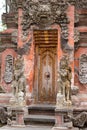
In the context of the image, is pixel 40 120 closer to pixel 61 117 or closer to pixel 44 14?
pixel 61 117

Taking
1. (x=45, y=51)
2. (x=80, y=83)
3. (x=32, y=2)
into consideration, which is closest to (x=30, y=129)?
(x=80, y=83)

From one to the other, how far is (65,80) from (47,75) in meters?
2.08

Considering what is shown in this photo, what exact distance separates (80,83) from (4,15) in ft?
12.6

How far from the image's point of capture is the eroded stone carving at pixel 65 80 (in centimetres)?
1066

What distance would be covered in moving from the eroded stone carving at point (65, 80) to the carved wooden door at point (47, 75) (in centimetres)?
198

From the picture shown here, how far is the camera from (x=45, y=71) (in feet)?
42.0

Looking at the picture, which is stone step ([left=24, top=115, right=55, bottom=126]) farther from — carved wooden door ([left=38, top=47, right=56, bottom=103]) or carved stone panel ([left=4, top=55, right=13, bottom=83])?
carved stone panel ([left=4, top=55, right=13, bottom=83])

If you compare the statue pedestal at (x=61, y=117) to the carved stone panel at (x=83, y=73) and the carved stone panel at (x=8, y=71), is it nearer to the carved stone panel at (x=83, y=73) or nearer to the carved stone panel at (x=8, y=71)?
the carved stone panel at (x=83, y=73)

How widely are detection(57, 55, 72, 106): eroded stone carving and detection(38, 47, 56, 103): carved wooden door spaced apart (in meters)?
1.98

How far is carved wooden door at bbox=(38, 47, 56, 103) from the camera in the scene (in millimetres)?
12742

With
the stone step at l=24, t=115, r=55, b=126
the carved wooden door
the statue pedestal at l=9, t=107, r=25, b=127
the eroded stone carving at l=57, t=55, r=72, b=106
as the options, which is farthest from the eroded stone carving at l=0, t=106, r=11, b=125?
the carved wooden door

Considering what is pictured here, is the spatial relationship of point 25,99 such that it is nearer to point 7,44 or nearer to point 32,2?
point 7,44

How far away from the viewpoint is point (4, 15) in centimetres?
1314

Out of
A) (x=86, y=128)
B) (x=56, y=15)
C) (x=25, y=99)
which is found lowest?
(x=86, y=128)
